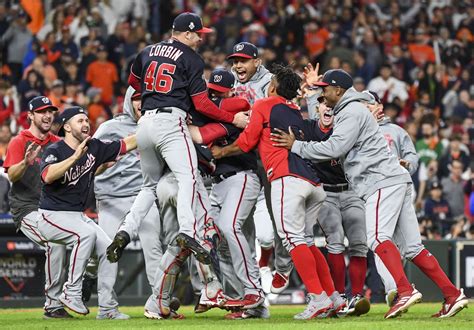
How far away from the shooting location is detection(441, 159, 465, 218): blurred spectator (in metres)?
18.4

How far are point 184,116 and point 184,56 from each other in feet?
1.83

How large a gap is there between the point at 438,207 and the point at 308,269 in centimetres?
788

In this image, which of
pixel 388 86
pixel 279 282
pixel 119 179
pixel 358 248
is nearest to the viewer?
pixel 279 282

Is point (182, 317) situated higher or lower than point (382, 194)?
lower

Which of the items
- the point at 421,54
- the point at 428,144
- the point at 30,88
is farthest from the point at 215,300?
the point at 421,54

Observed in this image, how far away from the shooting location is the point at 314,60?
22422 millimetres

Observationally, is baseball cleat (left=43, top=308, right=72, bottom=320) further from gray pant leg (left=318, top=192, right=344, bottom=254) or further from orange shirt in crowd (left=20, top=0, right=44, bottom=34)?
orange shirt in crowd (left=20, top=0, right=44, bottom=34)

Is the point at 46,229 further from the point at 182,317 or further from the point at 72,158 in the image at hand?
the point at 182,317

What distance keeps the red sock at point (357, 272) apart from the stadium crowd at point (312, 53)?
531 cm

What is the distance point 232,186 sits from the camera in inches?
432

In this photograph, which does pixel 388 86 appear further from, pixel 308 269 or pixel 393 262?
pixel 308 269

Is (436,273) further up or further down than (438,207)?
further up

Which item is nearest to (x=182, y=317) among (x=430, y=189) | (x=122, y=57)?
(x=430, y=189)

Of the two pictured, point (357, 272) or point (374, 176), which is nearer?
point (374, 176)
